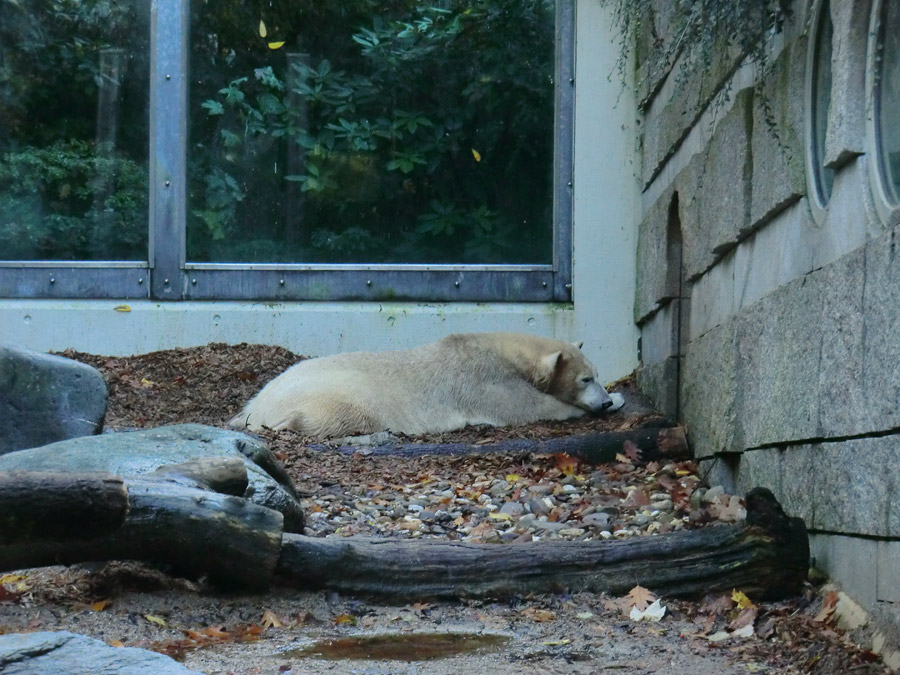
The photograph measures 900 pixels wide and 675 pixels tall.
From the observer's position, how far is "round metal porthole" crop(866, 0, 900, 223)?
3.13 metres

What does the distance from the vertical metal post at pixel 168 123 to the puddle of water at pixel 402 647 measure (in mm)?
6350

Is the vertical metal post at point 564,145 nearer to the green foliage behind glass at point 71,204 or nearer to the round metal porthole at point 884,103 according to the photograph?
the green foliage behind glass at point 71,204

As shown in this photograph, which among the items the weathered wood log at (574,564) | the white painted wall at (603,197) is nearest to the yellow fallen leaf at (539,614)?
the weathered wood log at (574,564)

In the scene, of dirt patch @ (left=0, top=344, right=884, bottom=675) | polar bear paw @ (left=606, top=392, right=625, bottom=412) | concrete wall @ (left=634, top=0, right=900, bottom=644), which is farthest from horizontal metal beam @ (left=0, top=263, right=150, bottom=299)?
concrete wall @ (left=634, top=0, right=900, bottom=644)

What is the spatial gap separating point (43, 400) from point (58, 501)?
2712 mm

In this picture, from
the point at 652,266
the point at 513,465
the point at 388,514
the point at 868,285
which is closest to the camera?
the point at 868,285

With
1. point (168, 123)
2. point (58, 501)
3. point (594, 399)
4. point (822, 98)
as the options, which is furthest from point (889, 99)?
point (168, 123)

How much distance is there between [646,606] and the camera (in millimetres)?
3652

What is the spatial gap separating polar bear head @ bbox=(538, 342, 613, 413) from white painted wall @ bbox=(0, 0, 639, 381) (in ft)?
3.34

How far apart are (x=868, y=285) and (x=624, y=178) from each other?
19.4 feet

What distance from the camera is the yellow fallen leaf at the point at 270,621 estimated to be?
340 cm

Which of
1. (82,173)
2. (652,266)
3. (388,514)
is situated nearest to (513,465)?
(388,514)

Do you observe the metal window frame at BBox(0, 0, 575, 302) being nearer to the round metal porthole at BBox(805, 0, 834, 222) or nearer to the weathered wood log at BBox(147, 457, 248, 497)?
the round metal porthole at BBox(805, 0, 834, 222)

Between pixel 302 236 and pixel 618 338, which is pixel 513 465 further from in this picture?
pixel 302 236
